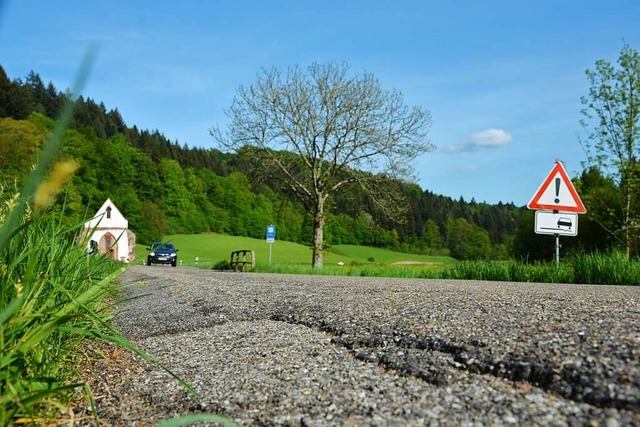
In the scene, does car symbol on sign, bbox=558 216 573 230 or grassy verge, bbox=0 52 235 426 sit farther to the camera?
car symbol on sign, bbox=558 216 573 230

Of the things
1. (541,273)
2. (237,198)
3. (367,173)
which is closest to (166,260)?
(367,173)

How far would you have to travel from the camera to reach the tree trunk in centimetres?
2520

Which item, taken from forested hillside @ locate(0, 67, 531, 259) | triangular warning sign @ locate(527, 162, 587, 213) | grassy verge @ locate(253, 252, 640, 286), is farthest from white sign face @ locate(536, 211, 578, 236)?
forested hillside @ locate(0, 67, 531, 259)

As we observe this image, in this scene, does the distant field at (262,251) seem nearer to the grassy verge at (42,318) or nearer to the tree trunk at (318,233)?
the tree trunk at (318,233)

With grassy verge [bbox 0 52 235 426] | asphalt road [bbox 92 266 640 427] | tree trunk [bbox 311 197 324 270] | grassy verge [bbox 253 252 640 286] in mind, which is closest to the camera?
grassy verge [bbox 0 52 235 426]

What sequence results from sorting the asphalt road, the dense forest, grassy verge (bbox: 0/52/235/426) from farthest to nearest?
the dense forest, the asphalt road, grassy verge (bbox: 0/52/235/426)

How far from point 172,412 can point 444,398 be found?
3.74 feet

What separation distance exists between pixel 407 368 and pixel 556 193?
9664 mm

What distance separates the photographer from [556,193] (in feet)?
36.2

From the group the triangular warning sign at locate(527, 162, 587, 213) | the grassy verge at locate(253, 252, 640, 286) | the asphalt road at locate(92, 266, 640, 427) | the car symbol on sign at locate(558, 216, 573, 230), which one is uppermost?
the triangular warning sign at locate(527, 162, 587, 213)

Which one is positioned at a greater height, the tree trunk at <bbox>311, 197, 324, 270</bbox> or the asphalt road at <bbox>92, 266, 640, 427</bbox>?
the tree trunk at <bbox>311, 197, 324, 270</bbox>

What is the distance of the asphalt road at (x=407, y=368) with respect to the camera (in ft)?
6.09

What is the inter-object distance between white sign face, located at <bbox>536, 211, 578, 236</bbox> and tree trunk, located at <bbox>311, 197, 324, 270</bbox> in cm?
1472

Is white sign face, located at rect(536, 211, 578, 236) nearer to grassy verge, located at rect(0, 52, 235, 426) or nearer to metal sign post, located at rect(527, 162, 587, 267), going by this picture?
metal sign post, located at rect(527, 162, 587, 267)
